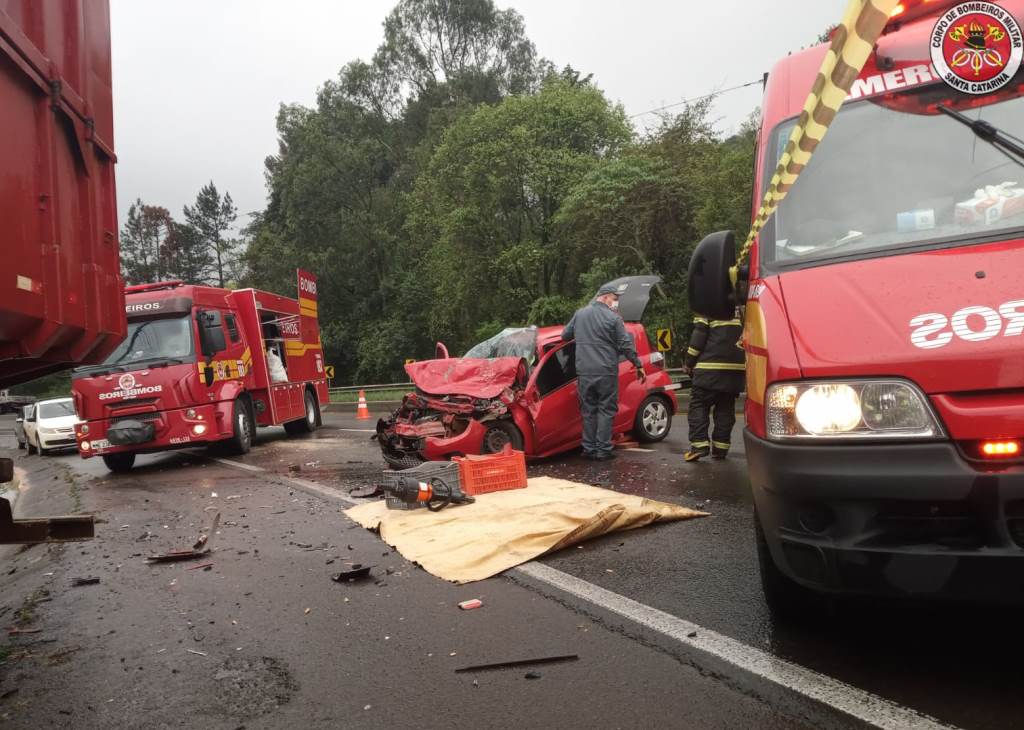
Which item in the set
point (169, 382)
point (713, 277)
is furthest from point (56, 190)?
point (169, 382)

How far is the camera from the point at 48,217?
3227 mm

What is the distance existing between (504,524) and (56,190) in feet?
10.7

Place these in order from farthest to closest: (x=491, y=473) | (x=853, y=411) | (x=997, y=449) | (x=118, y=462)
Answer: (x=118, y=462) → (x=491, y=473) → (x=853, y=411) → (x=997, y=449)

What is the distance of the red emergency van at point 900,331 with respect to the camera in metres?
2.27

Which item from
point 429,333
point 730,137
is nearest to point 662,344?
point 730,137

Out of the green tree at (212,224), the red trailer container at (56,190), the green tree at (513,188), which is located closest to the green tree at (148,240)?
the green tree at (212,224)

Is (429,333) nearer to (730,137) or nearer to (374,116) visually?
(374,116)

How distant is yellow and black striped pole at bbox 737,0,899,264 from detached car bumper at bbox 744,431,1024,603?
1435mm

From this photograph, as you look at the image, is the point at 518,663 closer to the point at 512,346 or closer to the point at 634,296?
the point at 512,346

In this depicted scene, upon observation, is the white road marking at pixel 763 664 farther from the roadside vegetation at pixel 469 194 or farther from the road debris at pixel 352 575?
the roadside vegetation at pixel 469 194

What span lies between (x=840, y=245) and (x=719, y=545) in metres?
2.14

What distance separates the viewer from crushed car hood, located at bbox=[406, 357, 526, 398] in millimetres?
8047

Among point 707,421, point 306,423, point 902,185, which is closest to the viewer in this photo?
point 902,185

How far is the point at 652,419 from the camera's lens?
945cm
